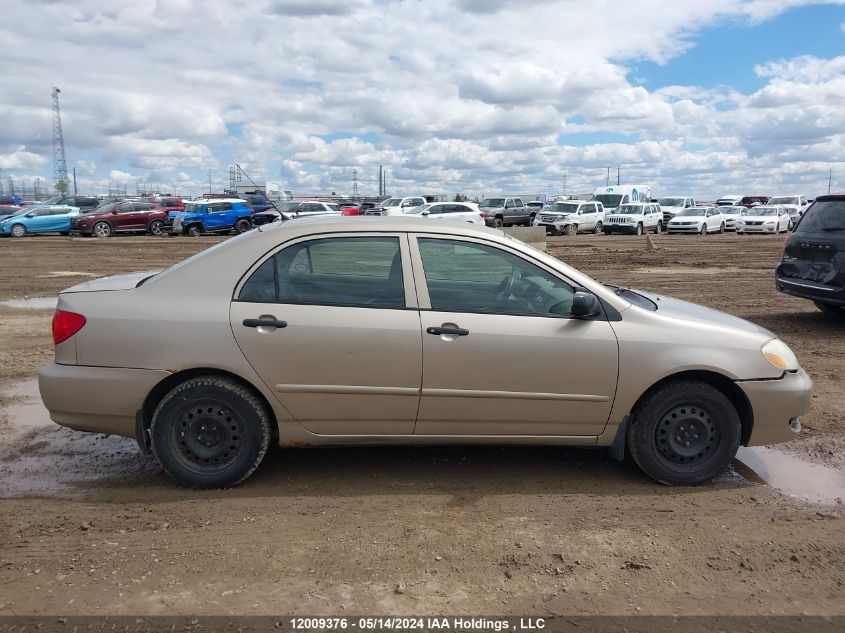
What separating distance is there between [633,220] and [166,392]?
33.5m

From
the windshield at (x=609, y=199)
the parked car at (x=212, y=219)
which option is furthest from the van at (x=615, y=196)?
the parked car at (x=212, y=219)

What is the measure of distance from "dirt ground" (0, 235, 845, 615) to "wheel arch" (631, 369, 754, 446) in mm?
424

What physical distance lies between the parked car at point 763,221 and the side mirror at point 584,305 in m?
36.2

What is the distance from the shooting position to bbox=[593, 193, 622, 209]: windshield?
135 feet

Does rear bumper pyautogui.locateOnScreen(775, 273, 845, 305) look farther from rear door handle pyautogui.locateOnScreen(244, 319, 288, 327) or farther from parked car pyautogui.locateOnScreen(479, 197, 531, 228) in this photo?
parked car pyautogui.locateOnScreen(479, 197, 531, 228)

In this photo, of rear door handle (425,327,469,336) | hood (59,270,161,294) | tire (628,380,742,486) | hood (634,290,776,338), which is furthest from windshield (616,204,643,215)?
hood (59,270,161,294)

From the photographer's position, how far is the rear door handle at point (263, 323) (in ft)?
13.5

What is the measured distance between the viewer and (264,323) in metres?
4.11

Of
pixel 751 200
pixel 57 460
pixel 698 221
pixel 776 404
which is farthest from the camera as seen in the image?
pixel 751 200

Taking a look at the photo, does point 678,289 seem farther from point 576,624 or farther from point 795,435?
point 576,624

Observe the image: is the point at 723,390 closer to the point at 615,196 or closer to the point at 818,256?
the point at 818,256

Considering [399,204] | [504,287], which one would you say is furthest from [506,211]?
[504,287]

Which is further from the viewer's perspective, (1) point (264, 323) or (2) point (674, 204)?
(2) point (674, 204)

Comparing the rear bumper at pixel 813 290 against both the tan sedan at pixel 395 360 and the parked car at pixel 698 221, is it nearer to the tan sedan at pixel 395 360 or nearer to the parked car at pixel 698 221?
the tan sedan at pixel 395 360
